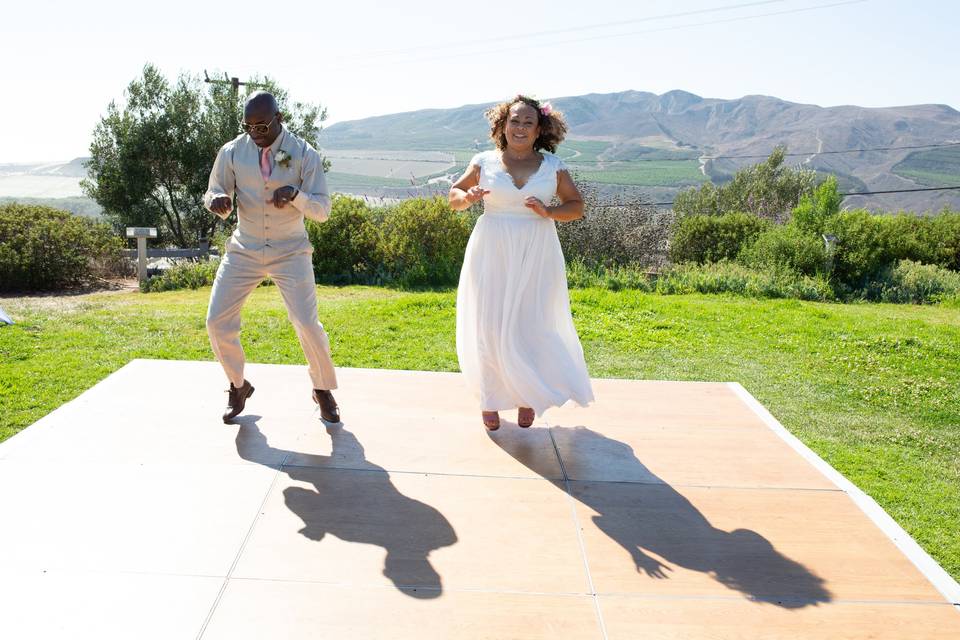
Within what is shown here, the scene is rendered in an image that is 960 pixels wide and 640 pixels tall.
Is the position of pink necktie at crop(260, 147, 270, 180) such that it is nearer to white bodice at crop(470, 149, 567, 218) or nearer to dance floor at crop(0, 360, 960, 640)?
white bodice at crop(470, 149, 567, 218)

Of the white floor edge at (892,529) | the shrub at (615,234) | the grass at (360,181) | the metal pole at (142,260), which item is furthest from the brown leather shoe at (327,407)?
the grass at (360,181)

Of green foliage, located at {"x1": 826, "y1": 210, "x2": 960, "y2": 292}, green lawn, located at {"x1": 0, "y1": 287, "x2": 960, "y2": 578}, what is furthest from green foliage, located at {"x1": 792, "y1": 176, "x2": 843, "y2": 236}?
green lawn, located at {"x1": 0, "y1": 287, "x2": 960, "y2": 578}

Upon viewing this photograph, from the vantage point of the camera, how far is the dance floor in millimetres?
2695

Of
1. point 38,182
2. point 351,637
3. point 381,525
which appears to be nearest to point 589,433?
point 381,525

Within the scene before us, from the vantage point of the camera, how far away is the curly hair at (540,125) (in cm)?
462

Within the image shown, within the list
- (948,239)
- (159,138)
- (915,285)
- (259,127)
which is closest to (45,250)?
(259,127)

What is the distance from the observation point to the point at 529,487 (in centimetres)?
384

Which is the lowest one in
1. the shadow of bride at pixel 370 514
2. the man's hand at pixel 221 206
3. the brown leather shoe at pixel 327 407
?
the shadow of bride at pixel 370 514

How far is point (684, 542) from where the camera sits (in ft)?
10.9

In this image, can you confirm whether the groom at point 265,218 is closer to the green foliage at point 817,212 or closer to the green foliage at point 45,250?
the green foliage at point 45,250

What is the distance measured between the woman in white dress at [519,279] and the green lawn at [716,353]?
2.08 meters

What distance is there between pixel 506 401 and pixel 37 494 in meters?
2.54

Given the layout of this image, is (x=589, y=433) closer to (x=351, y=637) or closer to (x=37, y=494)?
(x=351, y=637)

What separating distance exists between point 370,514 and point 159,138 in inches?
1123
